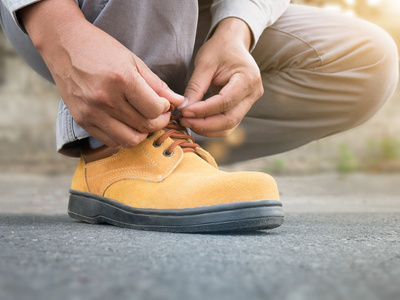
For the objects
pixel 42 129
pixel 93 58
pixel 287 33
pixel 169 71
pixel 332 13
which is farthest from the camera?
pixel 42 129

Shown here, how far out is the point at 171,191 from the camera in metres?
0.80

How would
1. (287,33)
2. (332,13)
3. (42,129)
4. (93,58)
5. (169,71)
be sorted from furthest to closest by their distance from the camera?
(42,129)
(332,13)
(287,33)
(169,71)
(93,58)

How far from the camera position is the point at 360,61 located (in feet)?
4.24

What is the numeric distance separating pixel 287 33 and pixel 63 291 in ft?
3.55

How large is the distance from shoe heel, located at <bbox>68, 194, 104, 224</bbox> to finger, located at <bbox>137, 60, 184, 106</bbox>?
27 cm

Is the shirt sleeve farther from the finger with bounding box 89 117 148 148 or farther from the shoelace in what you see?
the finger with bounding box 89 117 148 148

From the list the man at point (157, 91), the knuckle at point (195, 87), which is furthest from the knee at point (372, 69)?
the knuckle at point (195, 87)

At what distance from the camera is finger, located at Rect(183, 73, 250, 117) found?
87 cm

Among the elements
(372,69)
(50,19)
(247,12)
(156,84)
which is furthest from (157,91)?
(372,69)

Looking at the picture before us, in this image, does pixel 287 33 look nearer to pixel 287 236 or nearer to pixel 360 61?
pixel 360 61

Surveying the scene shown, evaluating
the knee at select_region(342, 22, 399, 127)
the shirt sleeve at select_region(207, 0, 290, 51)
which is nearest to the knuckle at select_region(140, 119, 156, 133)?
the shirt sleeve at select_region(207, 0, 290, 51)

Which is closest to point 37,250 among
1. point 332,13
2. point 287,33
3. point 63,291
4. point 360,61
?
point 63,291

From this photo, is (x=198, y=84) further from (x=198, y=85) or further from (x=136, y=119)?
(x=136, y=119)

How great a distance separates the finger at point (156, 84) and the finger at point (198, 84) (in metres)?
0.06
